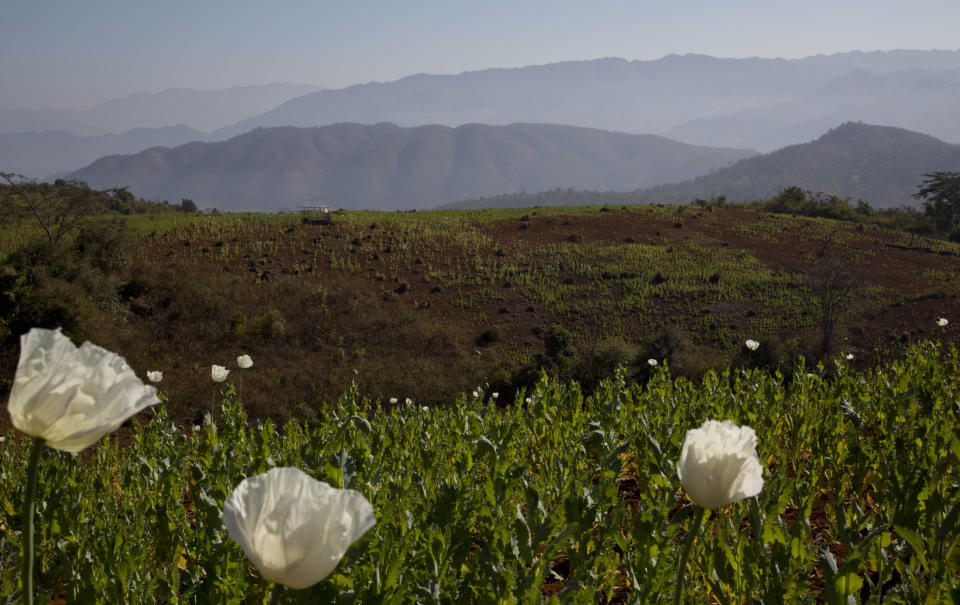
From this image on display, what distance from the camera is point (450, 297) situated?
29047 mm

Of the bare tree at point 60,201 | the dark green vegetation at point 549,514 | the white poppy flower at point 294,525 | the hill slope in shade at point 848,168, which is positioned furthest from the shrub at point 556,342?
the hill slope in shade at point 848,168

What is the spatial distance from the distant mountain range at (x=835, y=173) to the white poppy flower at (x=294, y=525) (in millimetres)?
153033

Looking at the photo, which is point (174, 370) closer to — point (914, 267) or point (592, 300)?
point (592, 300)

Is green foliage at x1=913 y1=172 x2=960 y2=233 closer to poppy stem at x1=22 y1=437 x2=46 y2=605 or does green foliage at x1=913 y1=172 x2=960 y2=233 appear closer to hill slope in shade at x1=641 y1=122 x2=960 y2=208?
poppy stem at x1=22 y1=437 x2=46 y2=605

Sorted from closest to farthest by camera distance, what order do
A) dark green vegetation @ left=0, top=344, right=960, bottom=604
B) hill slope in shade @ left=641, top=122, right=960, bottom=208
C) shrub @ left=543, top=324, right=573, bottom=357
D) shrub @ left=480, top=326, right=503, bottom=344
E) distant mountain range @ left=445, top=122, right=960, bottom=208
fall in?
1. dark green vegetation @ left=0, top=344, right=960, bottom=604
2. shrub @ left=543, top=324, right=573, bottom=357
3. shrub @ left=480, top=326, right=503, bottom=344
4. hill slope in shade @ left=641, top=122, right=960, bottom=208
5. distant mountain range @ left=445, top=122, right=960, bottom=208

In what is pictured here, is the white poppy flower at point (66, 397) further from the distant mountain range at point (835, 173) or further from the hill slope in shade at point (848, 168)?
the hill slope in shade at point (848, 168)

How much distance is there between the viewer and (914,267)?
1372 inches

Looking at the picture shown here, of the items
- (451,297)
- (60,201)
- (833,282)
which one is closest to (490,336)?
(451,297)

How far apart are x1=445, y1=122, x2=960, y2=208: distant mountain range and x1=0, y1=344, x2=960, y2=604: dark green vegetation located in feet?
492

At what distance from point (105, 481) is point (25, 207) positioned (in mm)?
36532

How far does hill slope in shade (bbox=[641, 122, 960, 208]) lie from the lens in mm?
150750

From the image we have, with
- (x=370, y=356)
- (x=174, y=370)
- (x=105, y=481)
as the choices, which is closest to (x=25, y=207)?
(x=174, y=370)

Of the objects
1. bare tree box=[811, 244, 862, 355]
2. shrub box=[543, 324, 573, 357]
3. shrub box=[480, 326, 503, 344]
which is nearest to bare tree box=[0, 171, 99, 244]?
shrub box=[480, 326, 503, 344]

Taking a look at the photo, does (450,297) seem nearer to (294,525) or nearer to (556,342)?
(556,342)
